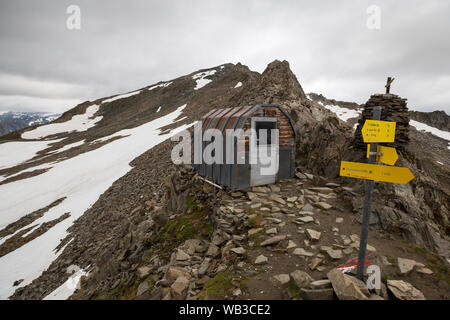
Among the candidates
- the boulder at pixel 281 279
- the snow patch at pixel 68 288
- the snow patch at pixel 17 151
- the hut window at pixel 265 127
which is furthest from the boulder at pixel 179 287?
the snow patch at pixel 17 151

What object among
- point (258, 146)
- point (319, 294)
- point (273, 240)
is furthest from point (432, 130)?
point (319, 294)

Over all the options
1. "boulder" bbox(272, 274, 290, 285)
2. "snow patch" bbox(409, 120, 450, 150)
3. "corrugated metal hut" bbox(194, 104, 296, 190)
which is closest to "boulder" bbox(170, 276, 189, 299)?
"boulder" bbox(272, 274, 290, 285)

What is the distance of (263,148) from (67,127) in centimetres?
9356

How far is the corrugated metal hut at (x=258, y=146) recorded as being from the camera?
10.5m

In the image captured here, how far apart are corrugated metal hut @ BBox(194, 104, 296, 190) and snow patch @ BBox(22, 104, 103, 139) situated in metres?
83.7

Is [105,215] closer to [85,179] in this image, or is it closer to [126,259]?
[126,259]

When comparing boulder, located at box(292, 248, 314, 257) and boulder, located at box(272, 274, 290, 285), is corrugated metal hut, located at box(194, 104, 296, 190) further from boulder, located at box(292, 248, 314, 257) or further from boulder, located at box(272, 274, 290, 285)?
boulder, located at box(272, 274, 290, 285)

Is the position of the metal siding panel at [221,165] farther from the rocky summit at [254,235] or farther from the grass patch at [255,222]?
the grass patch at [255,222]

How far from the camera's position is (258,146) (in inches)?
434

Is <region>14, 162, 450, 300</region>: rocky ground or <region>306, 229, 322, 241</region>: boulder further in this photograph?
<region>306, 229, 322, 241</region>: boulder

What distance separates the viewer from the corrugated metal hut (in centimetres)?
1049

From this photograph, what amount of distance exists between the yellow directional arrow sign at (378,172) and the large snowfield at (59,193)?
15562 mm

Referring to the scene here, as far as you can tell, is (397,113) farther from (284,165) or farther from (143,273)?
(143,273)

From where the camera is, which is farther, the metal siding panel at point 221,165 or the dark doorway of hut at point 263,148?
the metal siding panel at point 221,165
